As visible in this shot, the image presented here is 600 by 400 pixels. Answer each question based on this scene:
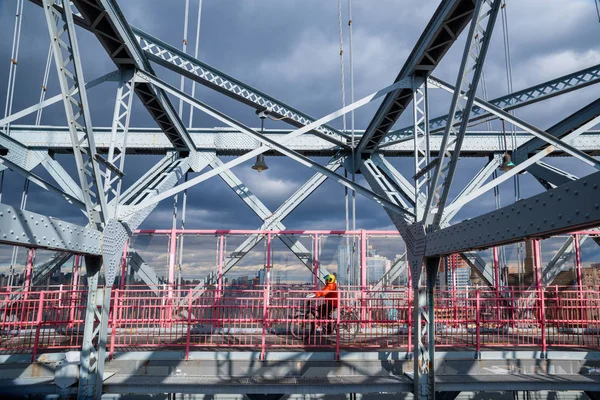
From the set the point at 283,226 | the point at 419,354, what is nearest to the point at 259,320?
the point at 419,354

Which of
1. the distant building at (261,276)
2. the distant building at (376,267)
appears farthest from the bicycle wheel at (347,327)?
the distant building at (261,276)

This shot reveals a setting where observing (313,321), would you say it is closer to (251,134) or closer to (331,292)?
(331,292)

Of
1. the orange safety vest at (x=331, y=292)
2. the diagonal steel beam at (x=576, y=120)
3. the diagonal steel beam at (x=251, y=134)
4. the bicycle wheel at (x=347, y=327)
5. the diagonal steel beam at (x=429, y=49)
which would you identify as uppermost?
the diagonal steel beam at (x=429, y=49)

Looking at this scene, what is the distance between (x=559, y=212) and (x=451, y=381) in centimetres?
512

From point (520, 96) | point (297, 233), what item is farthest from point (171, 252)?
point (520, 96)

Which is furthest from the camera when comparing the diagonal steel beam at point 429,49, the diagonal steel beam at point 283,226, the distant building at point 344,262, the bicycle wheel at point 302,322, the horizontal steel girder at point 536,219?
the diagonal steel beam at point 283,226

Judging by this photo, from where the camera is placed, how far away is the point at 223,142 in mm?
14375

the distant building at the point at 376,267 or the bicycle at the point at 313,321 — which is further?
the distant building at the point at 376,267

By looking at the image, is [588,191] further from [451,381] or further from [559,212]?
[451,381]

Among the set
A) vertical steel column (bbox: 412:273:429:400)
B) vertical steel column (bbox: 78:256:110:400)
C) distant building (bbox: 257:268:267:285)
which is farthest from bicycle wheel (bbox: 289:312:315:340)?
vertical steel column (bbox: 78:256:110:400)

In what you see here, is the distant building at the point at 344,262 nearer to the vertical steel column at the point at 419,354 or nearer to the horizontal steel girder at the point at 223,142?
the horizontal steel girder at the point at 223,142

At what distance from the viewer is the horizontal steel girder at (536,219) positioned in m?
3.37

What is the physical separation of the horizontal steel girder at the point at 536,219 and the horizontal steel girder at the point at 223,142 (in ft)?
27.2

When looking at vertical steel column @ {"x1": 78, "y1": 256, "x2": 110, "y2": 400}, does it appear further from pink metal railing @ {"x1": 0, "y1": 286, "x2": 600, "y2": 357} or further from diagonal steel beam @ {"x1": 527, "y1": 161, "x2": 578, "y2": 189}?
diagonal steel beam @ {"x1": 527, "y1": 161, "x2": 578, "y2": 189}
